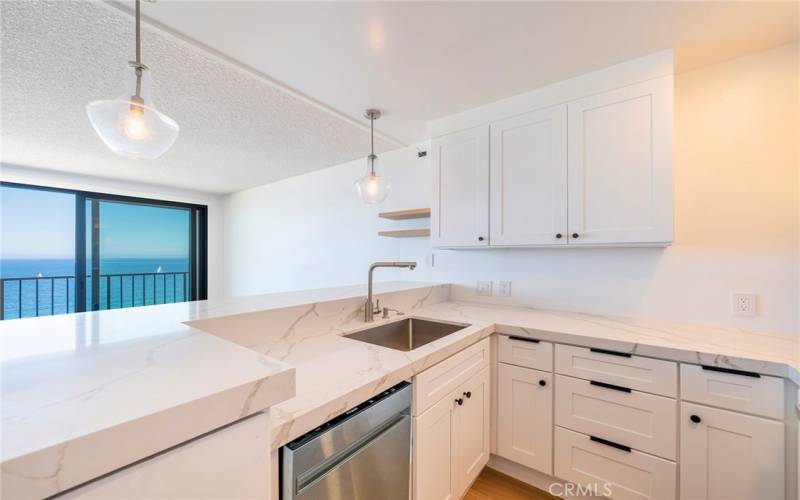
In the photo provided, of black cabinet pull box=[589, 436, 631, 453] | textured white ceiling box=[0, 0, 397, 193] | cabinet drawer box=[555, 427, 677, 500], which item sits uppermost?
textured white ceiling box=[0, 0, 397, 193]

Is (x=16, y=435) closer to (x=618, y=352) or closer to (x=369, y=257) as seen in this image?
(x=618, y=352)

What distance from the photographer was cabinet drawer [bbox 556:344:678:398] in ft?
4.35

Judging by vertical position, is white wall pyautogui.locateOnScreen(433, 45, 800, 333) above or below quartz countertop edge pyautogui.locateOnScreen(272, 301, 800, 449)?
above

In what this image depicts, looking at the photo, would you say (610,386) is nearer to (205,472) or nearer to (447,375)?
(447,375)

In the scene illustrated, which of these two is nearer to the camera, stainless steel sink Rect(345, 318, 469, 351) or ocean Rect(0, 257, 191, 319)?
stainless steel sink Rect(345, 318, 469, 351)

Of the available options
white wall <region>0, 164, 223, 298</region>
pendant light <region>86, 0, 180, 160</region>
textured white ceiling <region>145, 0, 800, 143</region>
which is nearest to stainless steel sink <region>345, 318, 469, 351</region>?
pendant light <region>86, 0, 180, 160</region>

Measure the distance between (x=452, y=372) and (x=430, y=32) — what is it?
157 cm

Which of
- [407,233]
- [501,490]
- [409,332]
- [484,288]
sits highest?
[407,233]

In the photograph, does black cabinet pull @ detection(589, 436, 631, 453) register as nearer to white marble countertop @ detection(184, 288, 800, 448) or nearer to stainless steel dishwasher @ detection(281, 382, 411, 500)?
white marble countertop @ detection(184, 288, 800, 448)

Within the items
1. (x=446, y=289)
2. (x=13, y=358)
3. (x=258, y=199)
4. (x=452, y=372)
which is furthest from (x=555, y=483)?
(x=258, y=199)

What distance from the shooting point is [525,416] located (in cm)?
166

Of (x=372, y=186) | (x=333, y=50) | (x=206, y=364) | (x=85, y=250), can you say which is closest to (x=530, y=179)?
(x=372, y=186)

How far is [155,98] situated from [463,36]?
6.28ft

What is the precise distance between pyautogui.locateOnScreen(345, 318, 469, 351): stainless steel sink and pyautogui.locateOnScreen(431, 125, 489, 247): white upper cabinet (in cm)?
62
